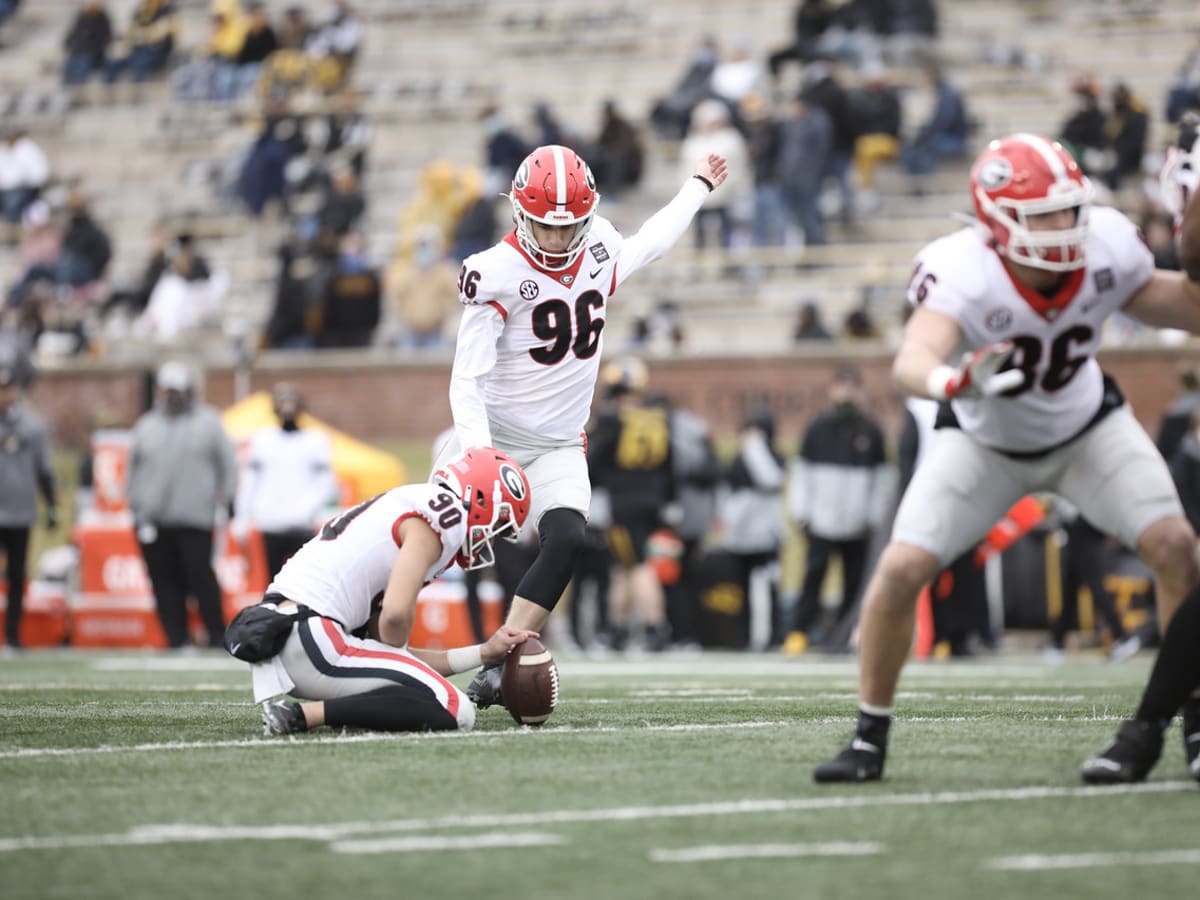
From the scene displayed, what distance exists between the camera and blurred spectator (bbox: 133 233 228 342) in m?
23.5

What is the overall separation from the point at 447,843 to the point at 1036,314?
2.15 meters

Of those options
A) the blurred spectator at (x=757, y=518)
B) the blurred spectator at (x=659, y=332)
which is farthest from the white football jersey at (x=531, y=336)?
the blurred spectator at (x=659, y=332)

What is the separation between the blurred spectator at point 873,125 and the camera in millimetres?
21422

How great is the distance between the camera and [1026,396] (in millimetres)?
5906

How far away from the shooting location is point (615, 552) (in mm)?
16172

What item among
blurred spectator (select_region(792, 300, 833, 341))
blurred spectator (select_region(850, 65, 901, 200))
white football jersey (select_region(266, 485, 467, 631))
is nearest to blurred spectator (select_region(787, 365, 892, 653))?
blurred spectator (select_region(792, 300, 833, 341))

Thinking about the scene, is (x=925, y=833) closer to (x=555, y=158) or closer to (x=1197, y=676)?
(x=1197, y=676)

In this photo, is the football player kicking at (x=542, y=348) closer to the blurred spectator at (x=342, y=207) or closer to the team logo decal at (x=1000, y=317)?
the team logo decal at (x=1000, y=317)

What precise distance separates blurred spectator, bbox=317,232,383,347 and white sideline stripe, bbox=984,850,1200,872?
674 inches

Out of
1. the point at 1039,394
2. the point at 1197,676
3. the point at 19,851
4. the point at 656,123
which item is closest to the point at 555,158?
the point at 1039,394

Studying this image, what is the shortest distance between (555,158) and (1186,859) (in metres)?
4.11

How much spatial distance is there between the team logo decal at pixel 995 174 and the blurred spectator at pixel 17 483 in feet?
36.3

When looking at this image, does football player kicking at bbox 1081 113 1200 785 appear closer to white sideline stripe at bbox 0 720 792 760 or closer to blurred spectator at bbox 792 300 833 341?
white sideline stripe at bbox 0 720 792 760

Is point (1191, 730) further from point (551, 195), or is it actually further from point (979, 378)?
point (551, 195)
